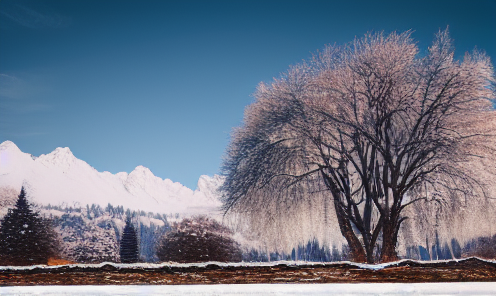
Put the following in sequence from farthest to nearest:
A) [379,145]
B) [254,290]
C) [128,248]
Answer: [379,145] < [128,248] < [254,290]

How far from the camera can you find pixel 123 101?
4457mm

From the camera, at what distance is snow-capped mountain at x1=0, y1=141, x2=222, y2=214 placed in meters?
4.09

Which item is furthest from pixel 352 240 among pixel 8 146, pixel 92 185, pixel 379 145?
pixel 8 146

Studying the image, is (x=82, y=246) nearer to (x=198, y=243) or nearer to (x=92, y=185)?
(x=92, y=185)

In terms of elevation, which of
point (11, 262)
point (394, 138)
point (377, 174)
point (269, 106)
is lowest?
point (11, 262)

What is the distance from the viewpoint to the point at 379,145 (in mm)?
4195

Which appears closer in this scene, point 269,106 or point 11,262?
point 11,262

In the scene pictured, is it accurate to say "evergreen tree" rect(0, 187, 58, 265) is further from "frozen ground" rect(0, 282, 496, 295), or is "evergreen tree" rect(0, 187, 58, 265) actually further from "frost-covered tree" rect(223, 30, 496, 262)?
"frost-covered tree" rect(223, 30, 496, 262)

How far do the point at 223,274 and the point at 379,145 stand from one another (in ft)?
5.84

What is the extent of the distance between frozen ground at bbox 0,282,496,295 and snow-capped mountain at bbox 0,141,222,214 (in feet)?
2.17

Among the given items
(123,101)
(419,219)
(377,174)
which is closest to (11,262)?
(123,101)

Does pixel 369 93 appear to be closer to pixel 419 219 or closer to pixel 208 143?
pixel 419 219

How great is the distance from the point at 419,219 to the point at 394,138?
758 millimetres

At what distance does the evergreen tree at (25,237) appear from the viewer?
402 centimetres
